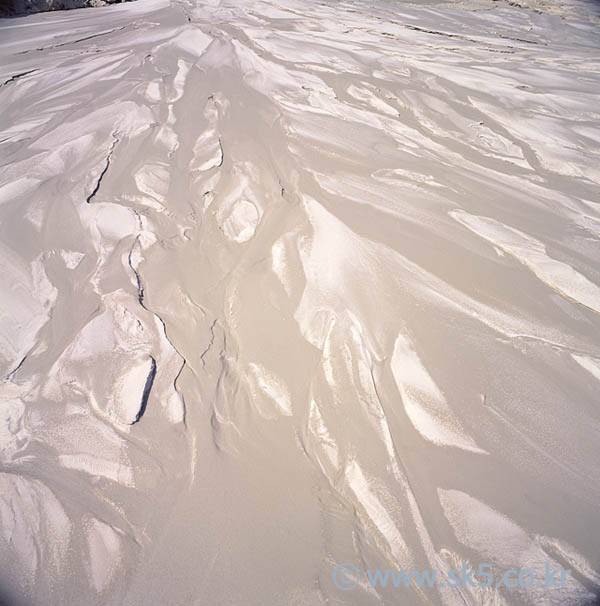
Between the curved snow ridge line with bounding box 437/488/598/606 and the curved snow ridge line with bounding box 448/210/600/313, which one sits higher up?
the curved snow ridge line with bounding box 448/210/600/313

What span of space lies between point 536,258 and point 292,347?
119 centimetres

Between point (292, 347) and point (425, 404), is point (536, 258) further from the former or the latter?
point (292, 347)

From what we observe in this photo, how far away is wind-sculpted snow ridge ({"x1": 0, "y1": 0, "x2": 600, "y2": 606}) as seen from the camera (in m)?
0.91

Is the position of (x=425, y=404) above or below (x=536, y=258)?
below

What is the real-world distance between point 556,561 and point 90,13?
22.5 feet

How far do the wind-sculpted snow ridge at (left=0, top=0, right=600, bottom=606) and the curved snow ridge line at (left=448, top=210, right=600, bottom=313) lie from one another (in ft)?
0.04

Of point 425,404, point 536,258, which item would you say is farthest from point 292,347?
point 536,258

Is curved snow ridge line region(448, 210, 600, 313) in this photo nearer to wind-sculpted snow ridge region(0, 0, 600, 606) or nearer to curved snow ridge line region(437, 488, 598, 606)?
wind-sculpted snow ridge region(0, 0, 600, 606)

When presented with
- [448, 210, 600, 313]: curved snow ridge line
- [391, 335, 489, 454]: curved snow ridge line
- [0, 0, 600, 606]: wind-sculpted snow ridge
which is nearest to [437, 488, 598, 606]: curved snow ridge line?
[0, 0, 600, 606]: wind-sculpted snow ridge

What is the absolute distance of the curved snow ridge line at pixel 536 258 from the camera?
1.53 meters

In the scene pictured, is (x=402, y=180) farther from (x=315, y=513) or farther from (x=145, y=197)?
(x=315, y=513)

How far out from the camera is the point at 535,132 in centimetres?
262

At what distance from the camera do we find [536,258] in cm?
167

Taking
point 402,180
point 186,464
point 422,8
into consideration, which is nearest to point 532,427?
point 186,464
